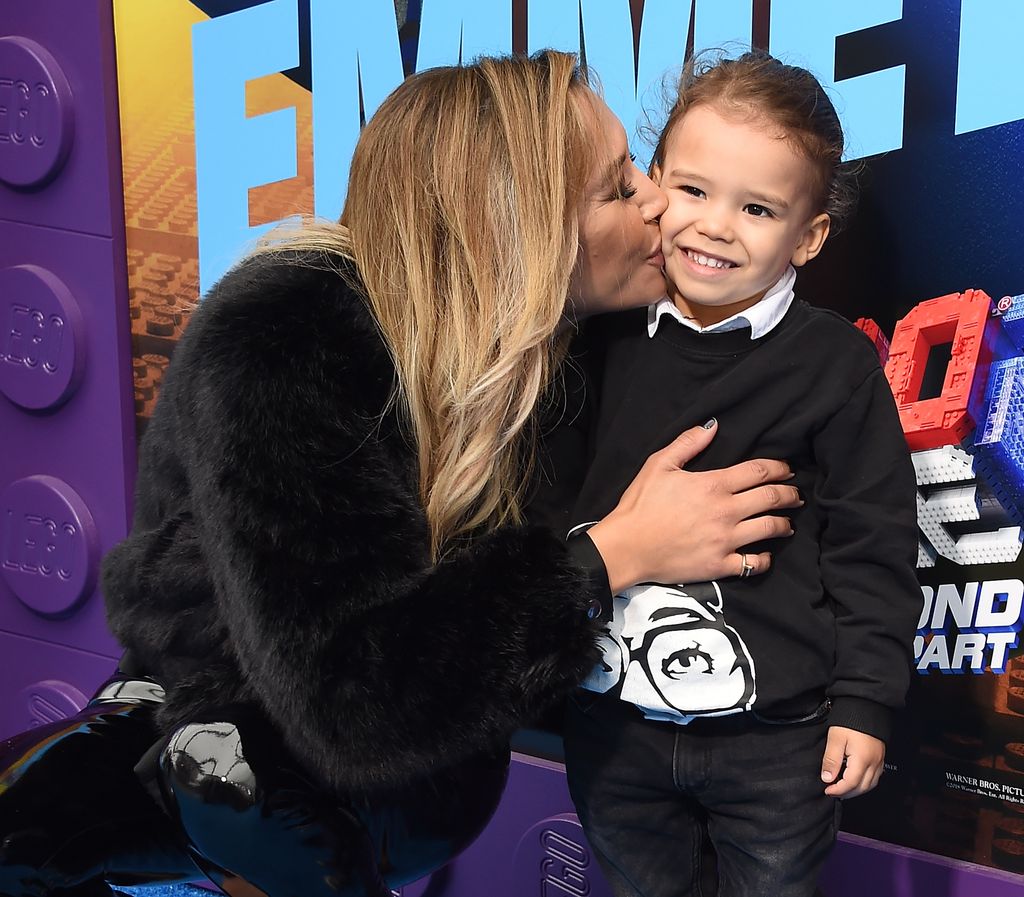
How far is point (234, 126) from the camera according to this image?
2221 mm

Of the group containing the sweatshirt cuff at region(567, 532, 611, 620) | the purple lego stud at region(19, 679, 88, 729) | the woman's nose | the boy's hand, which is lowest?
the purple lego stud at region(19, 679, 88, 729)

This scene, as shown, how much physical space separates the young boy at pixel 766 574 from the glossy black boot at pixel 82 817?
0.60 meters

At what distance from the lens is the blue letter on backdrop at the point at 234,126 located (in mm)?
2145

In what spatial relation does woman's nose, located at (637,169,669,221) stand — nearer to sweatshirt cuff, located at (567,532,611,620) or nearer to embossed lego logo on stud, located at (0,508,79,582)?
sweatshirt cuff, located at (567,532,611,620)

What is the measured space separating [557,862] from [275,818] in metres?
0.79

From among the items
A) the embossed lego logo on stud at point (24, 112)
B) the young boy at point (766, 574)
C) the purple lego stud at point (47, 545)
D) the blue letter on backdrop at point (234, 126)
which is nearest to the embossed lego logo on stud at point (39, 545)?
the purple lego stud at point (47, 545)

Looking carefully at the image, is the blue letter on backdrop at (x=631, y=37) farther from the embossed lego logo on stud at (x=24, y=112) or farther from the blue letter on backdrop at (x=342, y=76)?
the embossed lego logo on stud at (x=24, y=112)

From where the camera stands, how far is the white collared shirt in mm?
1337

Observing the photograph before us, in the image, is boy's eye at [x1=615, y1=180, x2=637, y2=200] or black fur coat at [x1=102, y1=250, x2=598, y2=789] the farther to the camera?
boy's eye at [x1=615, y1=180, x2=637, y2=200]

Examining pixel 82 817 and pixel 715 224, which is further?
pixel 82 817

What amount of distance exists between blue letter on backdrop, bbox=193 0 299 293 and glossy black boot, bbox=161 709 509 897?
43.3 inches

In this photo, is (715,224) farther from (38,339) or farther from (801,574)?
(38,339)

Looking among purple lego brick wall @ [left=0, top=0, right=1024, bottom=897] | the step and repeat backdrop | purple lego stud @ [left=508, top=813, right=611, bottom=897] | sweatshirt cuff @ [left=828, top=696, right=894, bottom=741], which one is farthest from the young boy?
purple lego brick wall @ [left=0, top=0, right=1024, bottom=897]

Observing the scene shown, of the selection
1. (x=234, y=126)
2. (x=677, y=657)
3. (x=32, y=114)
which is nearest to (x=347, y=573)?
(x=677, y=657)
